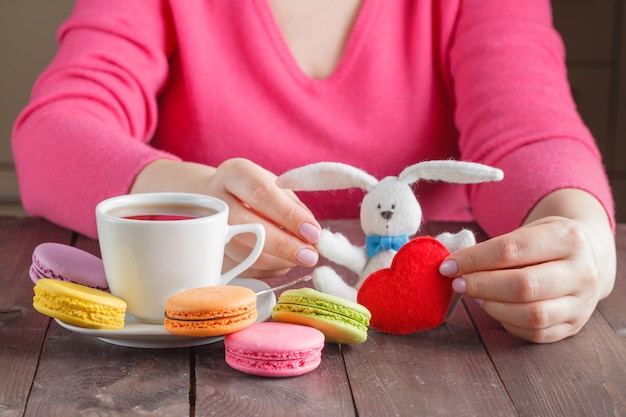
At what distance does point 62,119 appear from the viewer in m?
1.14

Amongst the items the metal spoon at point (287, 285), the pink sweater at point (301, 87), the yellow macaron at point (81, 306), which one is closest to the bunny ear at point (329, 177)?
the metal spoon at point (287, 285)

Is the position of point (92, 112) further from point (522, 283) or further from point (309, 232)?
point (522, 283)

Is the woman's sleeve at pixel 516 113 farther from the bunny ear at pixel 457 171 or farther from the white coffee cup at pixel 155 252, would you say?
the white coffee cup at pixel 155 252

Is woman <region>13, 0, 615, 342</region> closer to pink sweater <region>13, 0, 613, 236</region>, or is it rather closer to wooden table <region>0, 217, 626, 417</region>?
pink sweater <region>13, 0, 613, 236</region>

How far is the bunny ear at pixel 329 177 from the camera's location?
0.76 m

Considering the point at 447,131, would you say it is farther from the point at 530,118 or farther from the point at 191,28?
the point at 191,28

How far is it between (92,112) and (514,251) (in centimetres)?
69

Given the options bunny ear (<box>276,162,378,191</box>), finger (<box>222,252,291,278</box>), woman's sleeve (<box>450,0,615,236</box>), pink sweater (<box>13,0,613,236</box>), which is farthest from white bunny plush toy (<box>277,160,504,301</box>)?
pink sweater (<box>13,0,613,236</box>)

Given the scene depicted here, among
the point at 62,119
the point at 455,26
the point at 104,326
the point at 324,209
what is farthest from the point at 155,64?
the point at 104,326

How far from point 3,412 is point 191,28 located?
849mm

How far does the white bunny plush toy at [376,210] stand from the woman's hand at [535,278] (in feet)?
0.16

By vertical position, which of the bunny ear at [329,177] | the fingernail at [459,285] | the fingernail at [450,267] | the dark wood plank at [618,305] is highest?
the bunny ear at [329,177]

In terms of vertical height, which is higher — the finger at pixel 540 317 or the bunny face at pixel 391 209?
the bunny face at pixel 391 209

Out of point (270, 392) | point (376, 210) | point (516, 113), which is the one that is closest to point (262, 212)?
point (376, 210)
